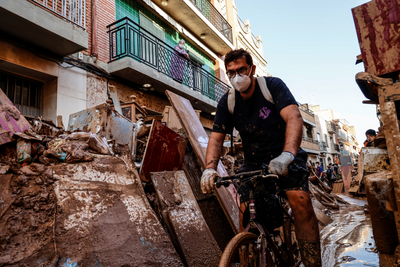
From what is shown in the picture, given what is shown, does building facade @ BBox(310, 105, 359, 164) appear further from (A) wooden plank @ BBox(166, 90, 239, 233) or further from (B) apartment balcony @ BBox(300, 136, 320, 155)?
(A) wooden plank @ BBox(166, 90, 239, 233)

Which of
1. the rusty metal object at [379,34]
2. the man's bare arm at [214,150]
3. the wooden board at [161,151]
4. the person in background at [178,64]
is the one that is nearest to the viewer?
the man's bare arm at [214,150]

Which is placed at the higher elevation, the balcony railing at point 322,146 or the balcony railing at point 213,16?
the balcony railing at point 213,16

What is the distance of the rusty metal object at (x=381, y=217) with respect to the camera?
105 inches

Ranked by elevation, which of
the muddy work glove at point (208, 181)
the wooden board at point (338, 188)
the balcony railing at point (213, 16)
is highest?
the balcony railing at point (213, 16)

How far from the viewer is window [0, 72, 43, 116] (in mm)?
5258

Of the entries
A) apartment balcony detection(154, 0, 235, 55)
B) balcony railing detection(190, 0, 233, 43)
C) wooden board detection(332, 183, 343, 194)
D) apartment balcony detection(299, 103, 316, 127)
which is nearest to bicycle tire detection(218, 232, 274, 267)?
apartment balcony detection(154, 0, 235, 55)

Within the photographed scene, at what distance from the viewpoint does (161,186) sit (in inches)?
113

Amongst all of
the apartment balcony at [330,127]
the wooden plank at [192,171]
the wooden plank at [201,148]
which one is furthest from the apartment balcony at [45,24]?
the apartment balcony at [330,127]

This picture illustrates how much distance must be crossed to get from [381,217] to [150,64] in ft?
23.1

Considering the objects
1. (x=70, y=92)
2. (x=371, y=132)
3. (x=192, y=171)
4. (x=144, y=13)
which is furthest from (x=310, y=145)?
(x=192, y=171)

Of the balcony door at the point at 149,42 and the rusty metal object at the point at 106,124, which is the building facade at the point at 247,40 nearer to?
the balcony door at the point at 149,42

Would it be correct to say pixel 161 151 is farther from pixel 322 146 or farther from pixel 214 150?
pixel 322 146

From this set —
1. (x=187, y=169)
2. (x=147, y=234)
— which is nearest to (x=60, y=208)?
(x=147, y=234)

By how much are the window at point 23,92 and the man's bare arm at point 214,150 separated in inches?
204
